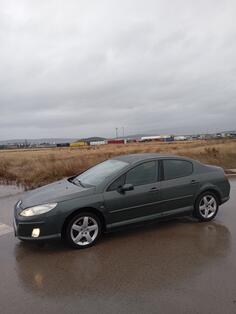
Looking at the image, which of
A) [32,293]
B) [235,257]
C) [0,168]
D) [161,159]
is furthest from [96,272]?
[0,168]

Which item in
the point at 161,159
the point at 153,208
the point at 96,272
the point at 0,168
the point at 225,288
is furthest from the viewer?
the point at 0,168

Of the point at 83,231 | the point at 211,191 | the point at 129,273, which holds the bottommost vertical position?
the point at 129,273

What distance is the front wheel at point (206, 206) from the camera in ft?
23.1

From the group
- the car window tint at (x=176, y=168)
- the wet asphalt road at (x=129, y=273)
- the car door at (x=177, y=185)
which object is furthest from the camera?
the car window tint at (x=176, y=168)

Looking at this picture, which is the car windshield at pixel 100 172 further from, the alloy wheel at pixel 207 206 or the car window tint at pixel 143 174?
the alloy wheel at pixel 207 206

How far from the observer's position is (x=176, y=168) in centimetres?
702

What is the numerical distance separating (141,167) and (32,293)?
312 centimetres

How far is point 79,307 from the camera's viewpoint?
12.6 feet

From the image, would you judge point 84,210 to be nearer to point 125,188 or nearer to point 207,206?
point 125,188

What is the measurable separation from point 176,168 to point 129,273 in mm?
2841

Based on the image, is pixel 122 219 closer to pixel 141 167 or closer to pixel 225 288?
pixel 141 167

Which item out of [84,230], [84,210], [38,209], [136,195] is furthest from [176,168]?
[38,209]

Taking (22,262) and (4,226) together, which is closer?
(22,262)

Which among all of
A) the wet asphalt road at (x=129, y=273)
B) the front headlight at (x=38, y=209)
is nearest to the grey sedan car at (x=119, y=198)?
the front headlight at (x=38, y=209)
